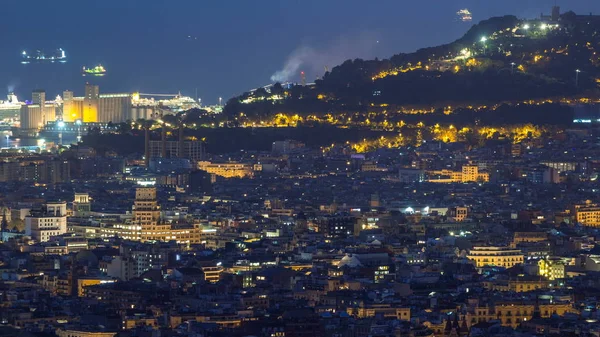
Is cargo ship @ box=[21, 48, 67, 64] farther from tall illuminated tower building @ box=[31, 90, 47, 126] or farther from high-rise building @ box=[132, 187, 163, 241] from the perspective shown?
high-rise building @ box=[132, 187, 163, 241]

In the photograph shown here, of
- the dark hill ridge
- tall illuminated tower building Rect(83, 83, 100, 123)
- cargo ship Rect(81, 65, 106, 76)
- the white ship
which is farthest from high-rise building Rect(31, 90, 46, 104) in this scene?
the dark hill ridge

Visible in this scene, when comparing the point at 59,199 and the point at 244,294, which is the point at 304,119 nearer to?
the point at 59,199

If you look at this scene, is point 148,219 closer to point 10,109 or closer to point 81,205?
point 81,205

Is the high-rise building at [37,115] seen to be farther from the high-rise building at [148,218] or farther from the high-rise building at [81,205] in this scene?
the high-rise building at [148,218]

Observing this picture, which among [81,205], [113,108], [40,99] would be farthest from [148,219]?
[40,99]

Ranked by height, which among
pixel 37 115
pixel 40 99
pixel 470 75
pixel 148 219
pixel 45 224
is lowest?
pixel 45 224

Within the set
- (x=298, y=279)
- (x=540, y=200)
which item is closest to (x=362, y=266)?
(x=298, y=279)
